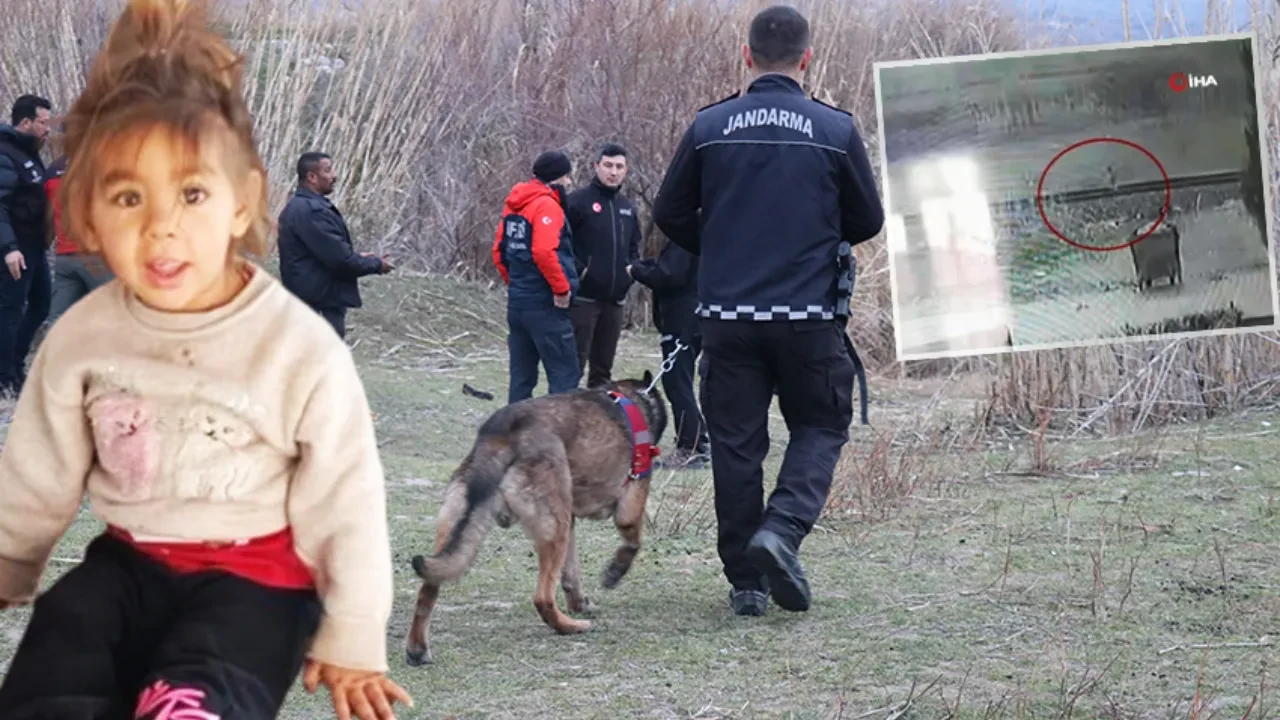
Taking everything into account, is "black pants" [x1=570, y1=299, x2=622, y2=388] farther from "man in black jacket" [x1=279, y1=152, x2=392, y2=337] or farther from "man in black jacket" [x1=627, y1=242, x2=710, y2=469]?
"man in black jacket" [x1=279, y1=152, x2=392, y2=337]

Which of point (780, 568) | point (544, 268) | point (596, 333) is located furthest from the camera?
point (596, 333)

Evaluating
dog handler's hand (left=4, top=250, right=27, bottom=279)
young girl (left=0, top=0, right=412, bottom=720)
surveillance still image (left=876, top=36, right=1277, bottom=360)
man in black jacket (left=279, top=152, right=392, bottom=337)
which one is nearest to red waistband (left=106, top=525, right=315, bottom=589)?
young girl (left=0, top=0, right=412, bottom=720)

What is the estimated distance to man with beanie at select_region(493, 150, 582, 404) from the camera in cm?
1126

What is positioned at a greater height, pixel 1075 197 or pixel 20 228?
pixel 20 228

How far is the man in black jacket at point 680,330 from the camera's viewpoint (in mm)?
10062

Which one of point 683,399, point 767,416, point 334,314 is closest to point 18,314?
point 334,314

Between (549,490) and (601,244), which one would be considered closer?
(549,490)

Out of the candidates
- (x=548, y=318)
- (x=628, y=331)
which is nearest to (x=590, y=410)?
(x=548, y=318)

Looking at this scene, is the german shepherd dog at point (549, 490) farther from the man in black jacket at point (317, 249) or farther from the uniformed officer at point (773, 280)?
the man in black jacket at point (317, 249)

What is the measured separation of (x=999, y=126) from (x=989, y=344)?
95cm

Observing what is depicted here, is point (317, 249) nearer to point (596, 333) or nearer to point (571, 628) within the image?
point (596, 333)

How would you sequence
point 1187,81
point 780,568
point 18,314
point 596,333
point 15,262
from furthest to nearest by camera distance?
point 18,314 → point 596,333 → point 15,262 → point 1187,81 → point 780,568

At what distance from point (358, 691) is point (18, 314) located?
10.3 metres

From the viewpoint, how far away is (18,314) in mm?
12500
